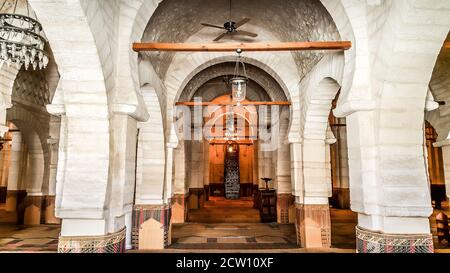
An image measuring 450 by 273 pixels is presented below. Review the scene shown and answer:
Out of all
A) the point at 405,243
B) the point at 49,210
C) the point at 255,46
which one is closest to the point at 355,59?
the point at 255,46

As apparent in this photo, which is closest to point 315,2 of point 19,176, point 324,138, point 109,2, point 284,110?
point 324,138

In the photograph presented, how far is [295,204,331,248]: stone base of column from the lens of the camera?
24.1ft

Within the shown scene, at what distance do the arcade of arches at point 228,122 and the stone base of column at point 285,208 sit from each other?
41 millimetres

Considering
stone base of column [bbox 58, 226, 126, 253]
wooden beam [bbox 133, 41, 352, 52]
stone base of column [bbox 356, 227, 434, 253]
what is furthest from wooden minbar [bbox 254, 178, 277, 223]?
stone base of column [bbox 58, 226, 126, 253]

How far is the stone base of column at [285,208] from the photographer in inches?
443

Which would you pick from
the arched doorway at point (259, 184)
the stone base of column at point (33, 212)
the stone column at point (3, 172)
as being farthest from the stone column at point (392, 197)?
the stone column at point (3, 172)

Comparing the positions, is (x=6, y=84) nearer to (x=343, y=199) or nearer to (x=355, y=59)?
(x=355, y=59)

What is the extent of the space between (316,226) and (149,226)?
4165 mm

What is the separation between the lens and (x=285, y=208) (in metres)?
11.3

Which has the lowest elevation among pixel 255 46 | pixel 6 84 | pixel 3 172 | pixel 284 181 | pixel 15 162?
pixel 284 181

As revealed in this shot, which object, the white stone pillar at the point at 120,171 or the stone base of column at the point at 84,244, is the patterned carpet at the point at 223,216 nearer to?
the white stone pillar at the point at 120,171

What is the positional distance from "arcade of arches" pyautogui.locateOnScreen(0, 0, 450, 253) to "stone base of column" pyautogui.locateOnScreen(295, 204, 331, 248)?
0.03m

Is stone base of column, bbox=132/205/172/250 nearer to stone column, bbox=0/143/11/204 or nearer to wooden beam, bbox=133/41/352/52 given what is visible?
Result: wooden beam, bbox=133/41/352/52

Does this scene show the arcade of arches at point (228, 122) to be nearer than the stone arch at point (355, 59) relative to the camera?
Yes
